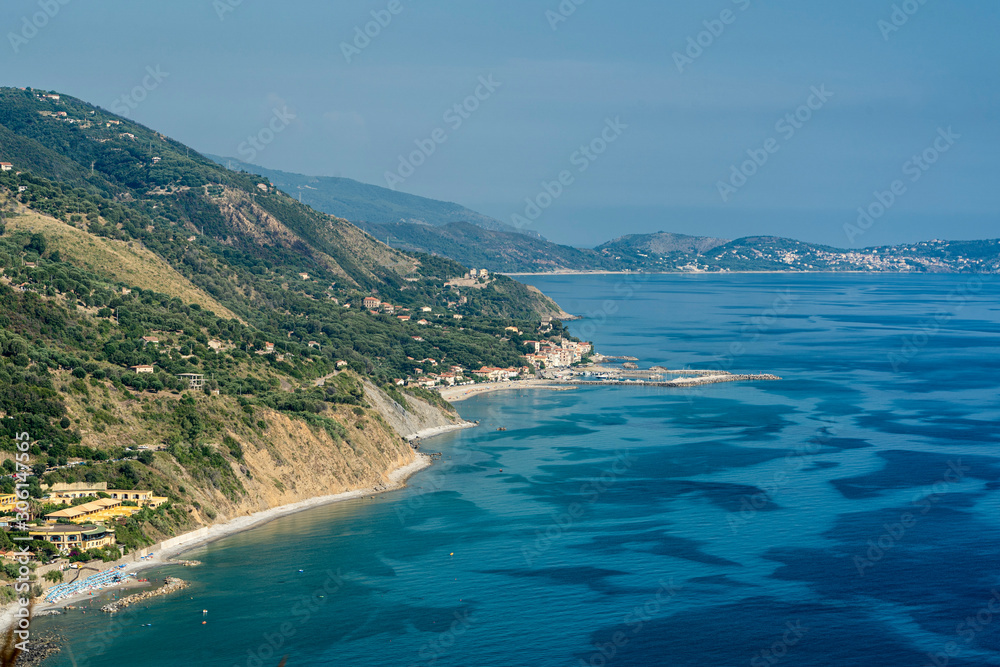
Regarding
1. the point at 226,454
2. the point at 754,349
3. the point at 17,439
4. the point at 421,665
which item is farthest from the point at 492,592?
the point at 754,349

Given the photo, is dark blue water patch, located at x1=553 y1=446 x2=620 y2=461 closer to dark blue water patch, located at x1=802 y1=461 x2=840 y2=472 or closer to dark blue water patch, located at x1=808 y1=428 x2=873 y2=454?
dark blue water patch, located at x1=802 y1=461 x2=840 y2=472

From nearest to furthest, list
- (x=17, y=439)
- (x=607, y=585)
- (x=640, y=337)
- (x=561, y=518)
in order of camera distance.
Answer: (x=607, y=585) < (x=17, y=439) < (x=561, y=518) < (x=640, y=337)

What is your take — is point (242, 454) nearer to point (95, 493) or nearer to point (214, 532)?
point (214, 532)

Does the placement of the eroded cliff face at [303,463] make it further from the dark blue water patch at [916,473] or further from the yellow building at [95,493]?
the dark blue water patch at [916,473]

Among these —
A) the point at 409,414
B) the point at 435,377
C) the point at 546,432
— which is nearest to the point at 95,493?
the point at 409,414

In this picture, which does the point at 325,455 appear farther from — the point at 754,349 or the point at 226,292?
the point at 754,349

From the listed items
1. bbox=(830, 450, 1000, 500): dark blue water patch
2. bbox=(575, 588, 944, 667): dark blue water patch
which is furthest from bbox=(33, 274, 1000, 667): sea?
bbox=(830, 450, 1000, 500): dark blue water patch

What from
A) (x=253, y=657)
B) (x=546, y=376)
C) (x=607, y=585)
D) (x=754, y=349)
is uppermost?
(x=754, y=349)
